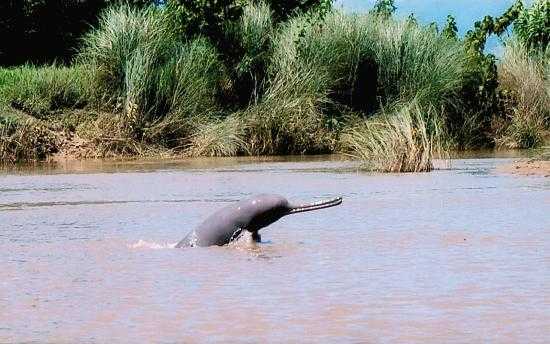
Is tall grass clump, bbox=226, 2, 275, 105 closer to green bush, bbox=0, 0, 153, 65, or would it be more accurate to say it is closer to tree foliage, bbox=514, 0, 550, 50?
green bush, bbox=0, 0, 153, 65

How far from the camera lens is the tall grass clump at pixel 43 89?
100ft

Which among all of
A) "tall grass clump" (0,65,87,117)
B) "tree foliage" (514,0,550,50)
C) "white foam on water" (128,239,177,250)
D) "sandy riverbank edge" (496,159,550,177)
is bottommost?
"white foam on water" (128,239,177,250)

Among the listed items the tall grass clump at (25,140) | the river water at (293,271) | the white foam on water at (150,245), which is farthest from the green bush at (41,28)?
the white foam on water at (150,245)

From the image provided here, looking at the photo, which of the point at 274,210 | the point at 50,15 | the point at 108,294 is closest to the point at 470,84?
the point at 50,15

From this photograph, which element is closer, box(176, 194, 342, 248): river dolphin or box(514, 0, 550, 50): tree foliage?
box(176, 194, 342, 248): river dolphin

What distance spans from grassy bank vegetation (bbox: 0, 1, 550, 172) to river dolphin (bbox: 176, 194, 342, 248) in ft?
58.6

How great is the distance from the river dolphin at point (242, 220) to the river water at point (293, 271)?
186 mm

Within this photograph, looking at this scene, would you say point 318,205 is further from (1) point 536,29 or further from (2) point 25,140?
(1) point 536,29

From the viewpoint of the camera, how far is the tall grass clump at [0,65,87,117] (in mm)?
30609

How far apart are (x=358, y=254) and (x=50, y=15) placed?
94.5 ft

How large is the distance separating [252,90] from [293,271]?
22.9 metres

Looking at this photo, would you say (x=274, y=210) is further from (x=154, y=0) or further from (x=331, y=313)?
(x=154, y=0)

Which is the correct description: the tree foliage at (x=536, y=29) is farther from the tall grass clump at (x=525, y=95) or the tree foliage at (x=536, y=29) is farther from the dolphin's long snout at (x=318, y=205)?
the dolphin's long snout at (x=318, y=205)

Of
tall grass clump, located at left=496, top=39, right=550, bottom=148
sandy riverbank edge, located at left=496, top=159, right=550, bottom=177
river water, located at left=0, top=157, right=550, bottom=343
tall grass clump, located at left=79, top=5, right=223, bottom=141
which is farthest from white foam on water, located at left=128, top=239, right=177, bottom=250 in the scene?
tall grass clump, located at left=496, top=39, right=550, bottom=148
